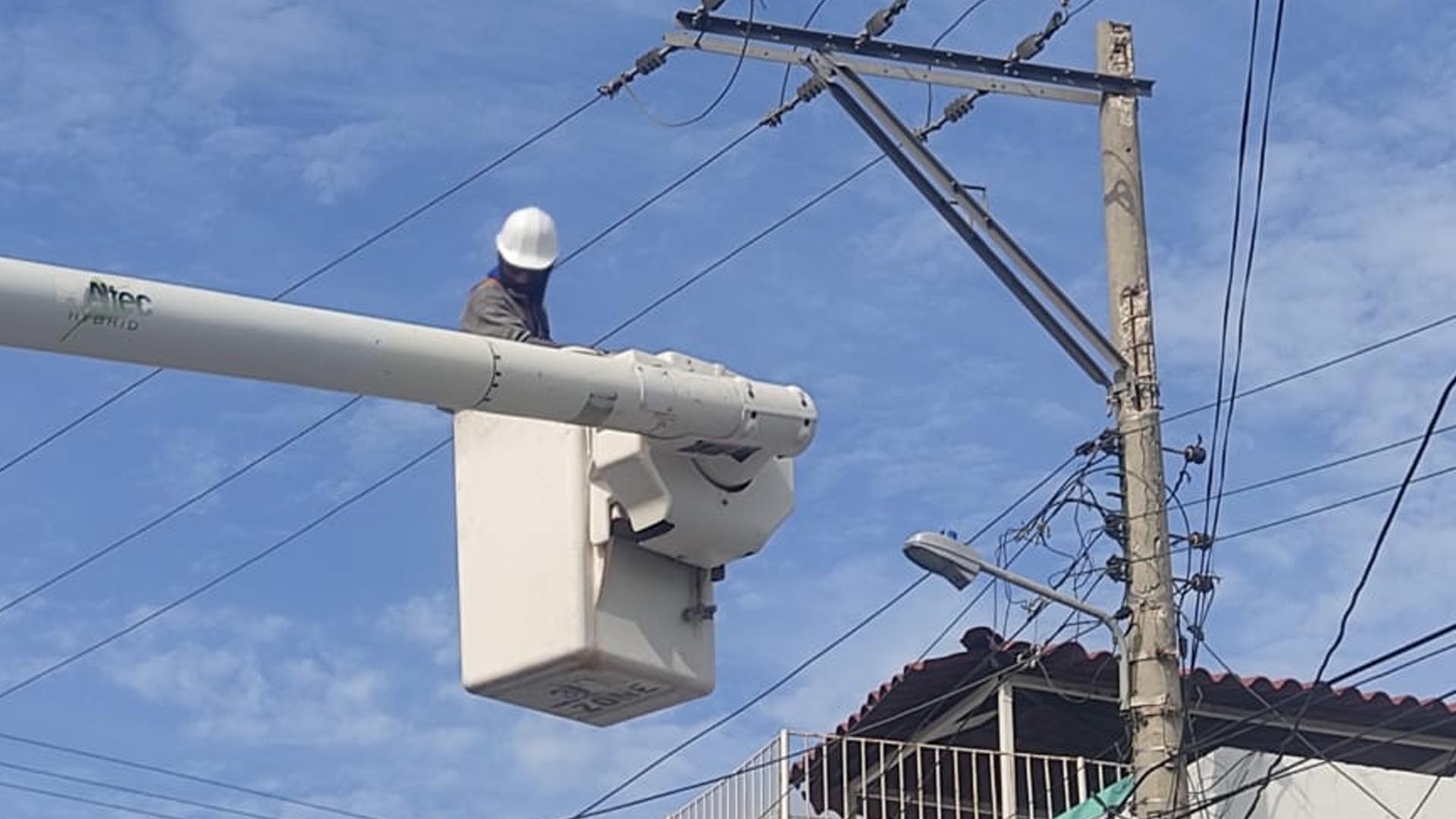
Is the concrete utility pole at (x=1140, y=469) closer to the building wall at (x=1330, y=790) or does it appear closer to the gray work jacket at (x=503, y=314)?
the building wall at (x=1330, y=790)

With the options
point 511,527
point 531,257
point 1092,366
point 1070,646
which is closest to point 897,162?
point 1092,366

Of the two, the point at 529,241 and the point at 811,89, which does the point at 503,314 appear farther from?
the point at 811,89

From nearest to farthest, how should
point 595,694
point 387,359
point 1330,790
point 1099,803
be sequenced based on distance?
point 387,359, point 595,694, point 1099,803, point 1330,790

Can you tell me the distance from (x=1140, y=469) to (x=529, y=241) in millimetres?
8836

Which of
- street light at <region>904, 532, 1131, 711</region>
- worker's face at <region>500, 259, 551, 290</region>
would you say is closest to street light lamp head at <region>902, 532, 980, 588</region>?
street light at <region>904, 532, 1131, 711</region>

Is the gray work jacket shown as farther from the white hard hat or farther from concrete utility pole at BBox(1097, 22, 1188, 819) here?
concrete utility pole at BBox(1097, 22, 1188, 819)

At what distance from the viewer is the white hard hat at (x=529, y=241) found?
5.32 meters

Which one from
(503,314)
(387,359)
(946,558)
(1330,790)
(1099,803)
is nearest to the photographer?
(387,359)

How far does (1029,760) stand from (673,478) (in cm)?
1450

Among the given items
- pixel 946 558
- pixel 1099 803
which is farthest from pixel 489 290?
pixel 1099 803

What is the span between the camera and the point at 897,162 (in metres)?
13.4

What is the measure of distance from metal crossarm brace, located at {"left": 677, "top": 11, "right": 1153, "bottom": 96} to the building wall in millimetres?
5349

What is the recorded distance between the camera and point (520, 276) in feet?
17.5

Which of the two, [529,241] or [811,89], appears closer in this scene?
[529,241]
